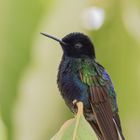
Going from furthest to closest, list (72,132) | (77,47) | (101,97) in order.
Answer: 1. (77,47)
2. (101,97)
3. (72,132)

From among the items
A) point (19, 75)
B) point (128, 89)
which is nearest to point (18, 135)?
point (19, 75)

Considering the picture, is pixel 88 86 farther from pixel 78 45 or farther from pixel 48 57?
pixel 48 57

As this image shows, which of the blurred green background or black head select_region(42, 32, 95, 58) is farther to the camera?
black head select_region(42, 32, 95, 58)

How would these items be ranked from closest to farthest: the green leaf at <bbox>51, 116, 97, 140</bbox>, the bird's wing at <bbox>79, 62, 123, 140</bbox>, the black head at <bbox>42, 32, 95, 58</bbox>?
the green leaf at <bbox>51, 116, 97, 140</bbox> < the bird's wing at <bbox>79, 62, 123, 140</bbox> < the black head at <bbox>42, 32, 95, 58</bbox>

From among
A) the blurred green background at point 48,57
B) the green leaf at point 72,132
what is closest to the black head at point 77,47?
the blurred green background at point 48,57

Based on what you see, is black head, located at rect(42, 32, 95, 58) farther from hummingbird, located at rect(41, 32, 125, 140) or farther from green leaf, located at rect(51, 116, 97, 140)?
green leaf, located at rect(51, 116, 97, 140)

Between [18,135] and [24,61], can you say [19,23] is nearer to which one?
[24,61]

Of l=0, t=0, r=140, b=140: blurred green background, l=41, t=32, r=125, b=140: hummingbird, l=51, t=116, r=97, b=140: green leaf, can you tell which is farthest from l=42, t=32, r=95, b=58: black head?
l=51, t=116, r=97, b=140: green leaf

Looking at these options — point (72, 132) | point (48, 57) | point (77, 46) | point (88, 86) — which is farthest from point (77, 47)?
point (72, 132)
